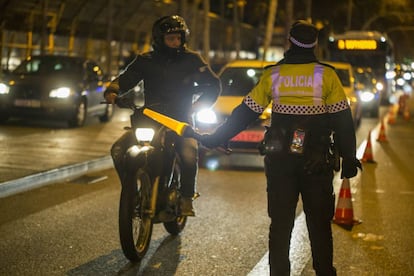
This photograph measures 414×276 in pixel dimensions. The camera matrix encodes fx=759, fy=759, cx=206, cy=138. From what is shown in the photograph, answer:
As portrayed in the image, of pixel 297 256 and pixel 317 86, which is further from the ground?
pixel 317 86

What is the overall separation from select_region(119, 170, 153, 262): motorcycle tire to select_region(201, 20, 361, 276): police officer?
4.56 feet

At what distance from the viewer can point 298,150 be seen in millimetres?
4586

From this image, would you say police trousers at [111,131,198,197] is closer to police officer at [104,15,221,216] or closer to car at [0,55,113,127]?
police officer at [104,15,221,216]

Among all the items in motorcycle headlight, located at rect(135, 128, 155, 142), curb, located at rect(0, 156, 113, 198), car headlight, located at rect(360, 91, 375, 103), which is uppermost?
motorcycle headlight, located at rect(135, 128, 155, 142)

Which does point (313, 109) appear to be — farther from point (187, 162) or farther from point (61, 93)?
point (61, 93)

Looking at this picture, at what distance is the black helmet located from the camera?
20.6 ft

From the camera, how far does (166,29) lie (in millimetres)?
6293

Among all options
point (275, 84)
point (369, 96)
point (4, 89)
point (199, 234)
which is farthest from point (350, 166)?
point (369, 96)

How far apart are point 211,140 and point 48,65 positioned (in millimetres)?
14116

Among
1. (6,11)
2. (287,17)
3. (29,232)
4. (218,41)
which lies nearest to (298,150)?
(29,232)

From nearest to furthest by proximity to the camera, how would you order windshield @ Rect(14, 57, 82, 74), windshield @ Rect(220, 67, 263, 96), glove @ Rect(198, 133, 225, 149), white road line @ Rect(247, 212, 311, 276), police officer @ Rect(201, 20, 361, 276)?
police officer @ Rect(201, 20, 361, 276)
glove @ Rect(198, 133, 225, 149)
white road line @ Rect(247, 212, 311, 276)
windshield @ Rect(220, 67, 263, 96)
windshield @ Rect(14, 57, 82, 74)

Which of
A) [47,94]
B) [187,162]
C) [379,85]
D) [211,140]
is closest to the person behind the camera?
[211,140]

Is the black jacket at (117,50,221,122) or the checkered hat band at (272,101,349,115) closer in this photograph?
the checkered hat band at (272,101,349,115)

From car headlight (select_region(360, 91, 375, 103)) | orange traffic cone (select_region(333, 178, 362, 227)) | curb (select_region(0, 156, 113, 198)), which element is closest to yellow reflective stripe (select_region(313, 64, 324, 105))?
orange traffic cone (select_region(333, 178, 362, 227))
